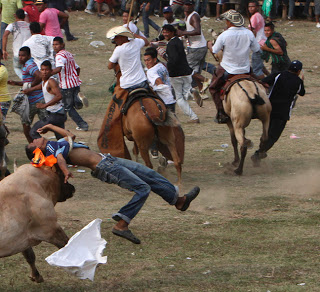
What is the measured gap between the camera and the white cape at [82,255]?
5527mm

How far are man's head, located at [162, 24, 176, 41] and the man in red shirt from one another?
14.8 feet

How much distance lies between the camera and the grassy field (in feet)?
20.4

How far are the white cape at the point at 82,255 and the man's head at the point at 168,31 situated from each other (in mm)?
7324

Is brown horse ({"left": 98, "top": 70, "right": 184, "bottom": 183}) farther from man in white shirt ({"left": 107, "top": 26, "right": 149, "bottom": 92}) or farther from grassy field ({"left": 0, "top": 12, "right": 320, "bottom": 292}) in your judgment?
grassy field ({"left": 0, "top": 12, "right": 320, "bottom": 292})

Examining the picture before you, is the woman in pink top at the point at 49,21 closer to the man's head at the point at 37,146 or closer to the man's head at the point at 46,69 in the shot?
the man's head at the point at 46,69

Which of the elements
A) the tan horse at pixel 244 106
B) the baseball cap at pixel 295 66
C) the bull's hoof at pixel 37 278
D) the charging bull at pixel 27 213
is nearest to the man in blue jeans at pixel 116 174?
the charging bull at pixel 27 213

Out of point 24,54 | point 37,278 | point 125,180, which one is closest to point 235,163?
point 24,54

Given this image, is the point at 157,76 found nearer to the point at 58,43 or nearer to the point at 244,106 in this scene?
the point at 244,106

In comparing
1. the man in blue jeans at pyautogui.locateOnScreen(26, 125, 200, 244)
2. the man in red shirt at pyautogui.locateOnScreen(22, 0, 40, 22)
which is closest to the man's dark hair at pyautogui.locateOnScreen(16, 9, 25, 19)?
the man in red shirt at pyautogui.locateOnScreen(22, 0, 40, 22)

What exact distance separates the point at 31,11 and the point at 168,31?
4653mm

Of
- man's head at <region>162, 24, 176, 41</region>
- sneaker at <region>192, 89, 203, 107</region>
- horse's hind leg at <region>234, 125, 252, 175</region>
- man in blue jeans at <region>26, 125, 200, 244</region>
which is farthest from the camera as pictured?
sneaker at <region>192, 89, 203, 107</region>

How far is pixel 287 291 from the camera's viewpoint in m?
5.85

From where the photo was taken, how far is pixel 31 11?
1597 cm

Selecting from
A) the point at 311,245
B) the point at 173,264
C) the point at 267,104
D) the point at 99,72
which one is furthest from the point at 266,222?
the point at 99,72
